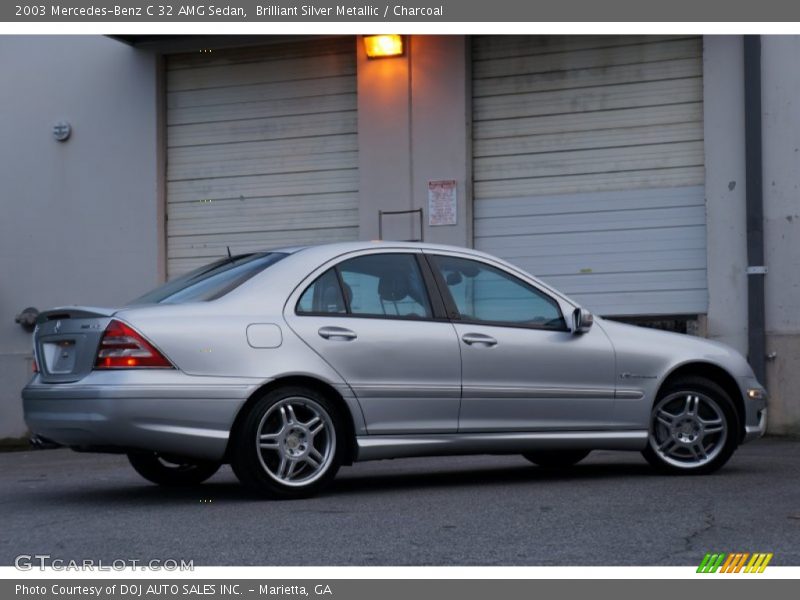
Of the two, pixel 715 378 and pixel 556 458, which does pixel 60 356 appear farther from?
pixel 715 378

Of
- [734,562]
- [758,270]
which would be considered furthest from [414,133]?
[734,562]

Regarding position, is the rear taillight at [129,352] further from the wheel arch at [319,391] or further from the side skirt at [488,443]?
the side skirt at [488,443]

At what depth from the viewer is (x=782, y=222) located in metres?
13.0

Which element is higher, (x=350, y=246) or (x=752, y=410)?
(x=350, y=246)

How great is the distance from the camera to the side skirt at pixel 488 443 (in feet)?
24.9

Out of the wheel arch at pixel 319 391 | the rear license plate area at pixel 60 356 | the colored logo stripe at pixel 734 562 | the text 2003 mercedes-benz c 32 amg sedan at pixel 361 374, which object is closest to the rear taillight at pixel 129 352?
the text 2003 mercedes-benz c 32 amg sedan at pixel 361 374

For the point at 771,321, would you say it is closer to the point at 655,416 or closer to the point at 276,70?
the point at 655,416

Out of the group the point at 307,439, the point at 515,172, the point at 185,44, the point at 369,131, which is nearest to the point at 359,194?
the point at 369,131

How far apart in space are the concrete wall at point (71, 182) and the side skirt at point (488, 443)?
27.2ft

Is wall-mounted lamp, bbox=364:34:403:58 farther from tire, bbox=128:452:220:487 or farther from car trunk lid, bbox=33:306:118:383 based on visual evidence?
car trunk lid, bbox=33:306:118:383

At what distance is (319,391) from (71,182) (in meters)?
9.39

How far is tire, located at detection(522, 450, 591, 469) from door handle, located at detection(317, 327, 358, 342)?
2.15 meters

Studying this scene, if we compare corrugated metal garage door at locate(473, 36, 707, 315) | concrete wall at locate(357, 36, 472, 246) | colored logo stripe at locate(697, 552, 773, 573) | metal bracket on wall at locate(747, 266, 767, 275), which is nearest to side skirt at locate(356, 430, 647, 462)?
colored logo stripe at locate(697, 552, 773, 573)

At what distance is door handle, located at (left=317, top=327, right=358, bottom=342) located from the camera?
24.5 feet
